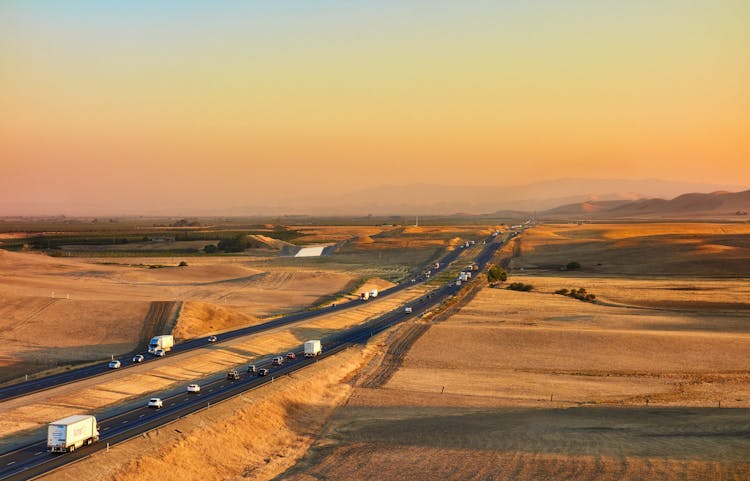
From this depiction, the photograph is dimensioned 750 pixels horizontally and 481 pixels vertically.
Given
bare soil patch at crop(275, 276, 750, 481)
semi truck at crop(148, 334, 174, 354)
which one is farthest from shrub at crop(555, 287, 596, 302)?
semi truck at crop(148, 334, 174, 354)

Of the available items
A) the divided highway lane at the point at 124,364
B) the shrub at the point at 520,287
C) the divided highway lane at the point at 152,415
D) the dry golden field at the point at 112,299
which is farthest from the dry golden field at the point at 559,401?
the dry golden field at the point at 112,299

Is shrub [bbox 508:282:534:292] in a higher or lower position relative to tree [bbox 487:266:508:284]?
lower

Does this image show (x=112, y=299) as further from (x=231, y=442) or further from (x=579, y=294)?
(x=579, y=294)

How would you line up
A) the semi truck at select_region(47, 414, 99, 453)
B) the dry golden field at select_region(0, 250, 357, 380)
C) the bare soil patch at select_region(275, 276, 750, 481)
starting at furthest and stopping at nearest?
the dry golden field at select_region(0, 250, 357, 380) → the bare soil patch at select_region(275, 276, 750, 481) → the semi truck at select_region(47, 414, 99, 453)

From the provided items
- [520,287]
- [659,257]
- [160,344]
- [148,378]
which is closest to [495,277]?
[520,287]

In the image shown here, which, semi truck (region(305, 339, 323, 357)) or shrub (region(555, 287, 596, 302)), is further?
shrub (region(555, 287, 596, 302))

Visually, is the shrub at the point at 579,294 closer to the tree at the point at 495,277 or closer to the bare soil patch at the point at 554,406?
the tree at the point at 495,277

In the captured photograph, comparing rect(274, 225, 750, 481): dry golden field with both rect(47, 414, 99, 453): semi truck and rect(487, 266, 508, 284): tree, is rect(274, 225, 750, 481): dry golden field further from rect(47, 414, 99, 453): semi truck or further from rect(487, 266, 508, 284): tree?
rect(487, 266, 508, 284): tree

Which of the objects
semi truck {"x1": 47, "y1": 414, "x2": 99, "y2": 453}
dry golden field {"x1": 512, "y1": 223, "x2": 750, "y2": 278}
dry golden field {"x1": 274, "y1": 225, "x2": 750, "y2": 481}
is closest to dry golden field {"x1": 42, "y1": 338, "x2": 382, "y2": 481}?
semi truck {"x1": 47, "y1": 414, "x2": 99, "y2": 453}

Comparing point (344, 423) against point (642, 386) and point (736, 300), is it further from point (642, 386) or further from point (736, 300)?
point (736, 300)

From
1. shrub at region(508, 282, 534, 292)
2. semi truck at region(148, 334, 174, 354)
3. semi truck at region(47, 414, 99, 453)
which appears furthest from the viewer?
shrub at region(508, 282, 534, 292)

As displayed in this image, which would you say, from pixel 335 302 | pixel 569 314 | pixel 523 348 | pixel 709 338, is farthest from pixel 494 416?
pixel 335 302
